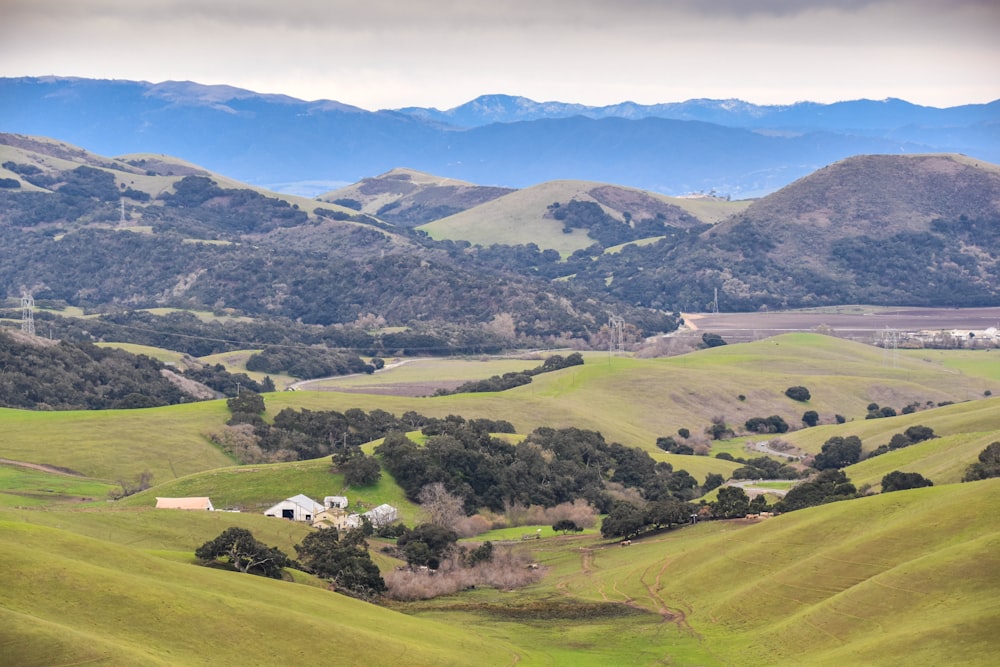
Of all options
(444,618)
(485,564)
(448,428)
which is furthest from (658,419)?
(444,618)

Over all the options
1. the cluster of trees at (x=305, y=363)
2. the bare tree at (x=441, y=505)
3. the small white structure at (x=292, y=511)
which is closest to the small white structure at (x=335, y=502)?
the small white structure at (x=292, y=511)

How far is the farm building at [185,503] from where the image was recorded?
70.9 meters

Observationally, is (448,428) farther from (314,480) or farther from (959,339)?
(959,339)

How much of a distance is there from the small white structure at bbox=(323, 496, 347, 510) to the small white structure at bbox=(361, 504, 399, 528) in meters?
1.36

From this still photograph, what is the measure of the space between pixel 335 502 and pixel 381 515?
8.96 feet

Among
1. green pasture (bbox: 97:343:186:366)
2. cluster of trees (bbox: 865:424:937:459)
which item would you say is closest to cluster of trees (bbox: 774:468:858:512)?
cluster of trees (bbox: 865:424:937:459)

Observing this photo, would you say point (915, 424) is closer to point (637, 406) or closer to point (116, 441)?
point (637, 406)

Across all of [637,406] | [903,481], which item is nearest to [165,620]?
[903,481]

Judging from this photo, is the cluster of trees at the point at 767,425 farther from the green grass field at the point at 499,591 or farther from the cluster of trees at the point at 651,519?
the cluster of trees at the point at 651,519

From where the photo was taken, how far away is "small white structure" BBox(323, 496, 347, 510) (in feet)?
258

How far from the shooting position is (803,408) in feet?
440

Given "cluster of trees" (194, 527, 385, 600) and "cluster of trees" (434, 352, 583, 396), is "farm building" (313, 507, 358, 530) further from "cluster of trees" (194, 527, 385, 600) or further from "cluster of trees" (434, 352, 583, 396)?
"cluster of trees" (434, 352, 583, 396)

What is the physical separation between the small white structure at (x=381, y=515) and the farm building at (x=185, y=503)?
31.8ft

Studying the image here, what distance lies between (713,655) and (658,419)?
81259 mm
